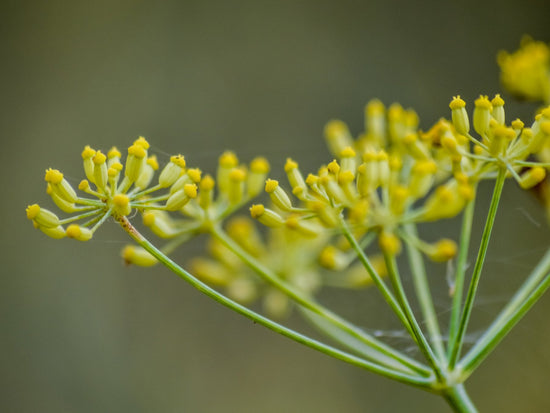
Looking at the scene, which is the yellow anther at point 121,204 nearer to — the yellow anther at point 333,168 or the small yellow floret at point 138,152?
the small yellow floret at point 138,152

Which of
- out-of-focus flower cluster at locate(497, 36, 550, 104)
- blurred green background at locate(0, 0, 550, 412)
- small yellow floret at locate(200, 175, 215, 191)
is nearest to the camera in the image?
small yellow floret at locate(200, 175, 215, 191)

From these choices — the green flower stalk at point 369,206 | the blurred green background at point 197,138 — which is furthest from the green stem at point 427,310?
the blurred green background at point 197,138

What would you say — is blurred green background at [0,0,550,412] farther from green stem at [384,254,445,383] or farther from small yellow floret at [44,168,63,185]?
small yellow floret at [44,168,63,185]

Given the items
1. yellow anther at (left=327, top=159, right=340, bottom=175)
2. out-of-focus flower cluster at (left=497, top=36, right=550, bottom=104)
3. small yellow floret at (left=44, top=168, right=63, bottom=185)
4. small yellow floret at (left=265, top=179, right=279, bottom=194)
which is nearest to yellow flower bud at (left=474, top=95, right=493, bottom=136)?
yellow anther at (left=327, top=159, right=340, bottom=175)

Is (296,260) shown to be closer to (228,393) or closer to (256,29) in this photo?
(228,393)

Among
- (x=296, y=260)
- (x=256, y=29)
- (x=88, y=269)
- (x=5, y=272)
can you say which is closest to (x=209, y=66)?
(x=256, y=29)

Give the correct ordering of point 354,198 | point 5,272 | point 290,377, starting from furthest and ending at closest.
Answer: point 5,272
point 290,377
point 354,198
